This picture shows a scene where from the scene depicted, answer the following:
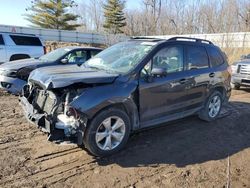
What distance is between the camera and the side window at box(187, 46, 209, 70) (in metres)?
6.24

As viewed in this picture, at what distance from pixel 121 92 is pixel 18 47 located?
9278mm

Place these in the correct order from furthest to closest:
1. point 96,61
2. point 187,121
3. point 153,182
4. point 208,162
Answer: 1. point 187,121
2. point 96,61
3. point 208,162
4. point 153,182

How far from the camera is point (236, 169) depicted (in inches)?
187

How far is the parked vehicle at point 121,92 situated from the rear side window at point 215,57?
50 mm

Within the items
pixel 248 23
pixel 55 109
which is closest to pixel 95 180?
pixel 55 109

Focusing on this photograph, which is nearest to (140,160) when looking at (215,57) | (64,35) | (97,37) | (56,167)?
(56,167)

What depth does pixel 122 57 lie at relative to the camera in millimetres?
5676

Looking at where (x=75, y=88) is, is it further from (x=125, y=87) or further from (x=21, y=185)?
(x=21, y=185)

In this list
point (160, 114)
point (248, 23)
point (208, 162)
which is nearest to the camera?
point (208, 162)

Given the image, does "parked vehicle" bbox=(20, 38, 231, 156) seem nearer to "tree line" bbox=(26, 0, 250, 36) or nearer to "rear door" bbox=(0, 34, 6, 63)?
"rear door" bbox=(0, 34, 6, 63)

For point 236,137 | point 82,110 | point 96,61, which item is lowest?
point 236,137

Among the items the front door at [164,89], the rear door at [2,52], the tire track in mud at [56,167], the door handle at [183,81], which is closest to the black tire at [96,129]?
the tire track in mud at [56,167]

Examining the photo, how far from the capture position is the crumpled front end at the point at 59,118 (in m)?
4.47

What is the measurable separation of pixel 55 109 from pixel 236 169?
2.93 m
